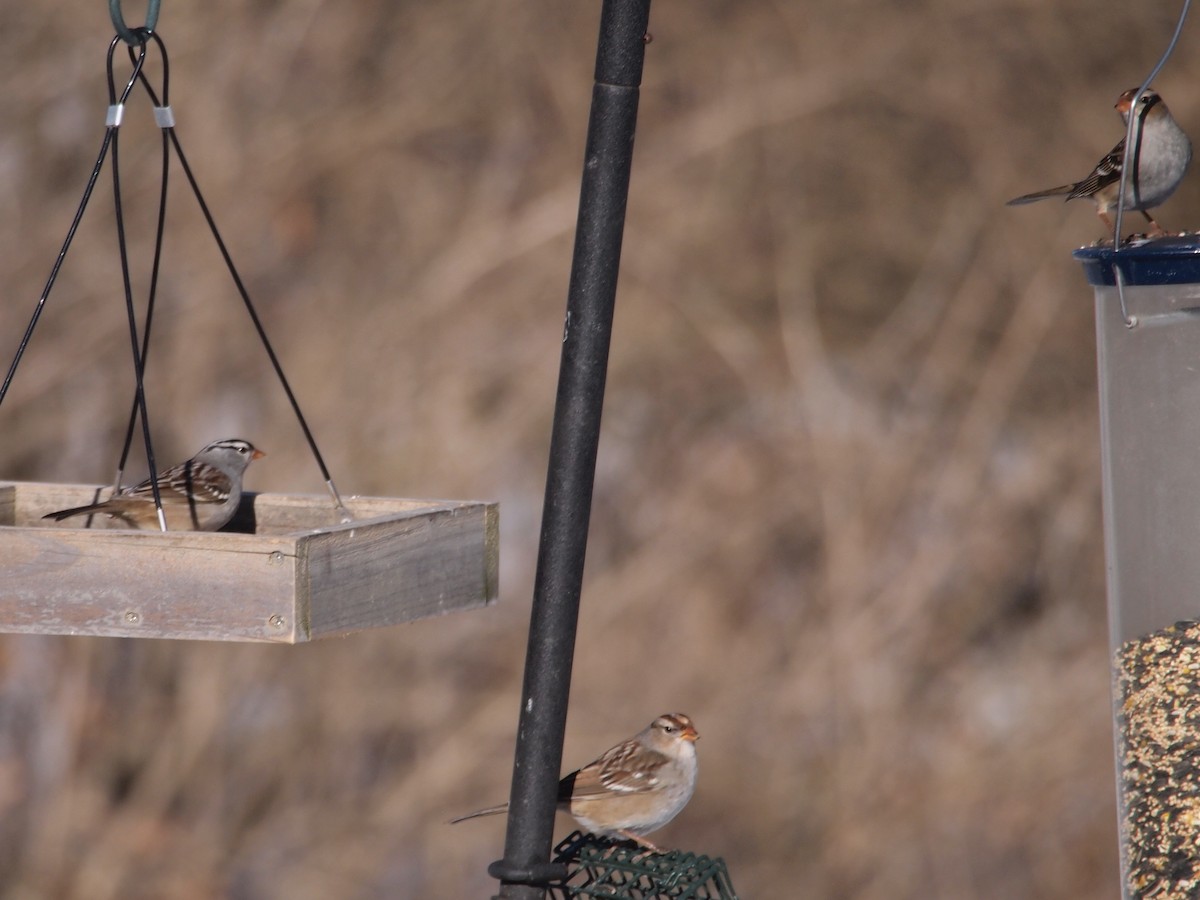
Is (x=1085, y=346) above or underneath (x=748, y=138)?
underneath

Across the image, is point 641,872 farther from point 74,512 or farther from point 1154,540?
point 74,512

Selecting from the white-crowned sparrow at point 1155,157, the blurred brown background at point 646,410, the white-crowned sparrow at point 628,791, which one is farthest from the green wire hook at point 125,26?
the blurred brown background at point 646,410

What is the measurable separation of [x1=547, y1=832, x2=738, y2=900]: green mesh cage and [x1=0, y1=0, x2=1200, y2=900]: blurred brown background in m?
4.34

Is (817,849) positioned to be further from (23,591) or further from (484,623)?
(23,591)

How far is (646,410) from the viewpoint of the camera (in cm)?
801

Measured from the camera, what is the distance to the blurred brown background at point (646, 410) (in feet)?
23.5

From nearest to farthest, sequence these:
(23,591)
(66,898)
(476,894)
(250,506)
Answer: (23,591) < (250,506) < (66,898) < (476,894)

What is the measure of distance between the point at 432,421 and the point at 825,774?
247cm

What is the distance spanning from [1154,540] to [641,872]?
1134 mm

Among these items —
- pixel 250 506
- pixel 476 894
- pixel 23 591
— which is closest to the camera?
pixel 23 591

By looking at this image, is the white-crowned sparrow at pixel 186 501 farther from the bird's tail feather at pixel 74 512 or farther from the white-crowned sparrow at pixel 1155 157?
the white-crowned sparrow at pixel 1155 157

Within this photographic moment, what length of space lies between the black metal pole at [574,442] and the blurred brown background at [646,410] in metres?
4.63

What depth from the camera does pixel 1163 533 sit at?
293 cm

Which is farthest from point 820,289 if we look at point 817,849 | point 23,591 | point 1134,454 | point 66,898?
point 23,591
